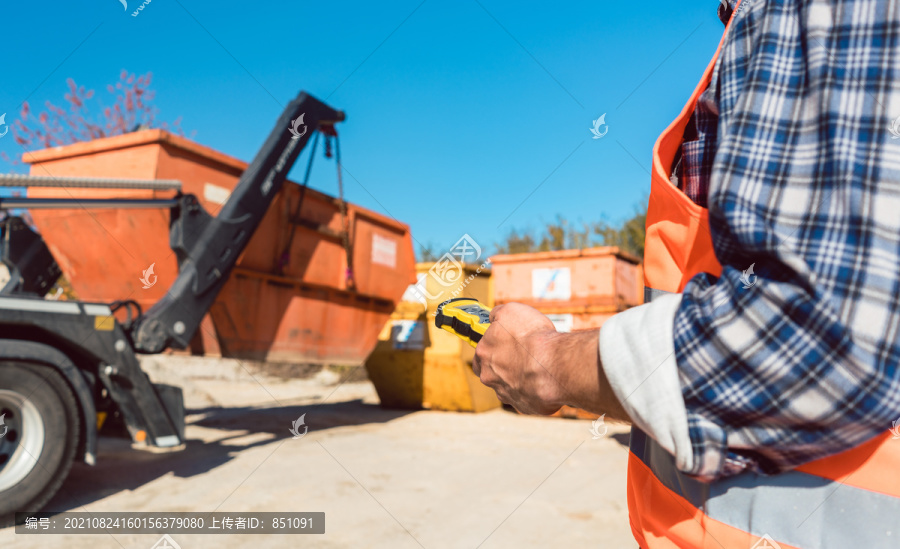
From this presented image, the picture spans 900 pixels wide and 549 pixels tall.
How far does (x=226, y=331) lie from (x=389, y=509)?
2846 millimetres

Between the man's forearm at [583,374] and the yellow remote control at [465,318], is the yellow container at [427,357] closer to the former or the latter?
the yellow remote control at [465,318]

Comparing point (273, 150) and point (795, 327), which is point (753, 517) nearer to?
point (795, 327)

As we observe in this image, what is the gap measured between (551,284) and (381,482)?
5.07 meters

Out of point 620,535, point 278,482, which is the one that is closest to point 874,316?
point 620,535

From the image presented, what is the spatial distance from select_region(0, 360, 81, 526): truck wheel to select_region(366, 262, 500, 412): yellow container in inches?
201

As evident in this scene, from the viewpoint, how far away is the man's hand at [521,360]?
79 cm

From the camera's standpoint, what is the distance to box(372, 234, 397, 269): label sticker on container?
751 cm

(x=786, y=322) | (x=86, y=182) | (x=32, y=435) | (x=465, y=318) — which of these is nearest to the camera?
(x=786, y=322)

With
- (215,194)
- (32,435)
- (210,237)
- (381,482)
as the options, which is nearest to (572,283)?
(381,482)

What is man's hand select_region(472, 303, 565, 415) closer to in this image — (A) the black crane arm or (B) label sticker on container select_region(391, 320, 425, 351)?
(A) the black crane arm

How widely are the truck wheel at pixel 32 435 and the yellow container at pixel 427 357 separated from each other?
5118 mm

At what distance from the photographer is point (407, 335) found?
8805mm

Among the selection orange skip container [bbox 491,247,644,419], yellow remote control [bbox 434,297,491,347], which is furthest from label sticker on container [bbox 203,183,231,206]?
yellow remote control [bbox 434,297,491,347]

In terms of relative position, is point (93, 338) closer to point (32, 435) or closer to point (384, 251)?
point (32, 435)
